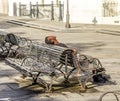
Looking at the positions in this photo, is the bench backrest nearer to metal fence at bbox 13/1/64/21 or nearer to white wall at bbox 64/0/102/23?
white wall at bbox 64/0/102/23

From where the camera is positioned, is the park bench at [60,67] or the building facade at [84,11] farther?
the building facade at [84,11]

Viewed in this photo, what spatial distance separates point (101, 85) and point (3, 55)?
6.26 meters

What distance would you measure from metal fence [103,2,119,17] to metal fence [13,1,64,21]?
607 centimetres

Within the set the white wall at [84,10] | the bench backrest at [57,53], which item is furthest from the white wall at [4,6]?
the bench backrest at [57,53]

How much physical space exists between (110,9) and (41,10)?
1107cm

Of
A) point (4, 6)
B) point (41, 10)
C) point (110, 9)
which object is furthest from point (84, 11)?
point (4, 6)

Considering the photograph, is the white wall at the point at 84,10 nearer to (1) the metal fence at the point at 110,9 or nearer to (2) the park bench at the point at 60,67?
(1) the metal fence at the point at 110,9

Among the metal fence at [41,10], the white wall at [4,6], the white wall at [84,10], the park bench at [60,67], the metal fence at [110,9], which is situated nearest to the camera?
the park bench at [60,67]

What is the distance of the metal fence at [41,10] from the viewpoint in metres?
45.0

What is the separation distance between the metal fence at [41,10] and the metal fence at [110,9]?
239 inches

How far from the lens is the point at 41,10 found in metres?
48.2

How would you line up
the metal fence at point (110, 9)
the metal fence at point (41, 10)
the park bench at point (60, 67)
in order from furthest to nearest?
1. the metal fence at point (41, 10)
2. the metal fence at point (110, 9)
3. the park bench at point (60, 67)

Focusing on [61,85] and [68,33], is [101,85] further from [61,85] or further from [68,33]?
[68,33]

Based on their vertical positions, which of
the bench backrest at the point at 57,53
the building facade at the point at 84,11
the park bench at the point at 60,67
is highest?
the building facade at the point at 84,11
